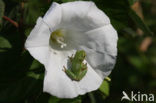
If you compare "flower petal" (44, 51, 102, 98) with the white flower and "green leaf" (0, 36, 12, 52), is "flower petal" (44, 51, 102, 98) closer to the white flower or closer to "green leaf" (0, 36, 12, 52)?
the white flower

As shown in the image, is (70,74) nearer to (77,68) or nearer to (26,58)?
(77,68)

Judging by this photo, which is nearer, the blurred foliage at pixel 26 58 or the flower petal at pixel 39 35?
the flower petal at pixel 39 35

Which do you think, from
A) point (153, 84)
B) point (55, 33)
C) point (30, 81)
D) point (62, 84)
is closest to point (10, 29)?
point (55, 33)

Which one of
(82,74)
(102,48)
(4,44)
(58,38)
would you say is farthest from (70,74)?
(4,44)

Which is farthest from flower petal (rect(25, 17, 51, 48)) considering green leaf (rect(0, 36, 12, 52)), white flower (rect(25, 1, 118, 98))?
green leaf (rect(0, 36, 12, 52))

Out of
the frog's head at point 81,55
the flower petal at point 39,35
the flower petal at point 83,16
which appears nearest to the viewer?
the flower petal at point 39,35

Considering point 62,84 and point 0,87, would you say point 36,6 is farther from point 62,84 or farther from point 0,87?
point 62,84

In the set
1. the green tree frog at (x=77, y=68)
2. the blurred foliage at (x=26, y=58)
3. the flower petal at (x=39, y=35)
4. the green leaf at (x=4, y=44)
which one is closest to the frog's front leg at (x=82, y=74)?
the green tree frog at (x=77, y=68)

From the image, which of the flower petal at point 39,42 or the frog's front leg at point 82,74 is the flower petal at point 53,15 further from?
the frog's front leg at point 82,74

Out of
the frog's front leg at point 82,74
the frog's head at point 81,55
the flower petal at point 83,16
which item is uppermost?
the flower petal at point 83,16
